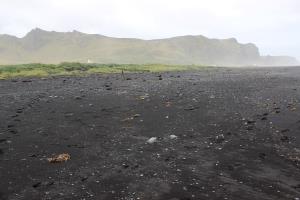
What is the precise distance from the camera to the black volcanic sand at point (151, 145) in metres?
12.8

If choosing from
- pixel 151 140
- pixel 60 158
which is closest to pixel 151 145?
pixel 151 140

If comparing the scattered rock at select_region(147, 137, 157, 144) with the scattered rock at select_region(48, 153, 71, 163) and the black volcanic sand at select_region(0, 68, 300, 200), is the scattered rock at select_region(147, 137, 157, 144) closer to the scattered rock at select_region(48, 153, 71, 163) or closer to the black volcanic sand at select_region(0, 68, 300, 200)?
the black volcanic sand at select_region(0, 68, 300, 200)

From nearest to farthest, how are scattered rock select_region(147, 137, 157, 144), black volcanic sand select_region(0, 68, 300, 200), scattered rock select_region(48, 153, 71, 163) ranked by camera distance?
black volcanic sand select_region(0, 68, 300, 200), scattered rock select_region(48, 153, 71, 163), scattered rock select_region(147, 137, 157, 144)

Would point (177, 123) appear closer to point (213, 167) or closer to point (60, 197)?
point (213, 167)

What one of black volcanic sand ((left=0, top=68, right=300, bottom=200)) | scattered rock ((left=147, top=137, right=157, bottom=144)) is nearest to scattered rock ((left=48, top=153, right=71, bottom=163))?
black volcanic sand ((left=0, top=68, right=300, bottom=200))

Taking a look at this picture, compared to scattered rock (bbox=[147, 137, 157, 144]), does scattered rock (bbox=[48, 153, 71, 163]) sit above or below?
below

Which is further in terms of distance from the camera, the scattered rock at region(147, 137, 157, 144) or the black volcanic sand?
the scattered rock at region(147, 137, 157, 144)

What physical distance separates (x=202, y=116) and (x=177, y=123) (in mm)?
1691

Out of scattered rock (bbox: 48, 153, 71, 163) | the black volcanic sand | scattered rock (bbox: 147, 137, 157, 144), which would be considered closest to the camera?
the black volcanic sand

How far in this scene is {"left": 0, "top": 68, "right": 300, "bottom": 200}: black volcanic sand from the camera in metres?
12.8

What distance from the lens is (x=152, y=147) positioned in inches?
653

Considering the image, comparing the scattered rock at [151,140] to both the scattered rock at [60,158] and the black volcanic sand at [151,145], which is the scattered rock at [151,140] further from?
the scattered rock at [60,158]

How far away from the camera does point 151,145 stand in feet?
55.2

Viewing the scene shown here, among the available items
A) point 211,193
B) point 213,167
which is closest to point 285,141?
point 213,167
